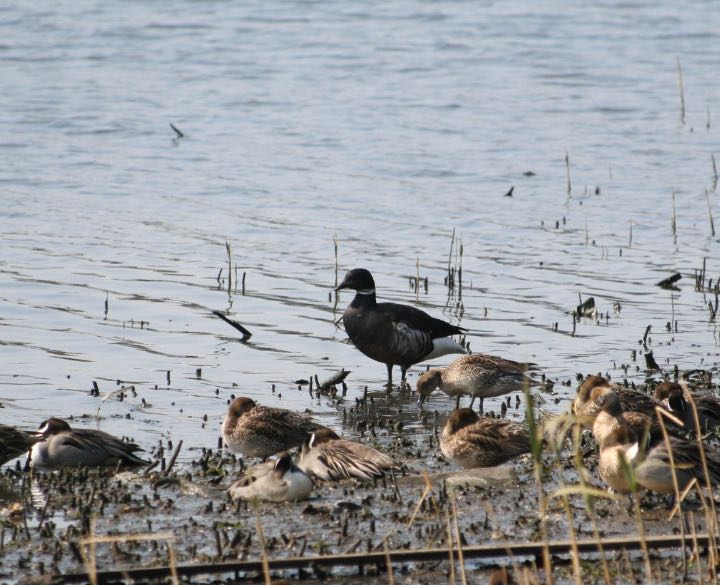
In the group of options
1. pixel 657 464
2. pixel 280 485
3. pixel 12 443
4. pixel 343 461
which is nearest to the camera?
pixel 657 464

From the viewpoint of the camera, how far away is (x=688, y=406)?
360 inches

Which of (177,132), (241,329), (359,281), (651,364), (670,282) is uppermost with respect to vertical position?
(177,132)

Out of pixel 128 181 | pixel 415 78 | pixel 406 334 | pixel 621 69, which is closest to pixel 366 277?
pixel 406 334

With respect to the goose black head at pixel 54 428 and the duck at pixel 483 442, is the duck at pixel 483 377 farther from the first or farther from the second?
the goose black head at pixel 54 428

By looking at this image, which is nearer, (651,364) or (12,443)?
(12,443)

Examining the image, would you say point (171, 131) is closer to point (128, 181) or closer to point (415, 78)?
point (128, 181)

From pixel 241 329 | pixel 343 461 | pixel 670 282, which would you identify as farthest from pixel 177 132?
pixel 343 461

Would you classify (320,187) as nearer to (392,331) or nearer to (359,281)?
(359,281)

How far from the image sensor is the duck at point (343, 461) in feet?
25.7

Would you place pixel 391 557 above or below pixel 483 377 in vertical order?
below

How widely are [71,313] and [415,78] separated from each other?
14.8m

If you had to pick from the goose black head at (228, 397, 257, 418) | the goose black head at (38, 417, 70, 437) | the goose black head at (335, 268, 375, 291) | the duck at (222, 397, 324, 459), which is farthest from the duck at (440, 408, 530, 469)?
the goose black head at (335, 268, 375, 291)

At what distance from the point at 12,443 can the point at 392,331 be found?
4250 mm

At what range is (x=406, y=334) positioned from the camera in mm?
11789
